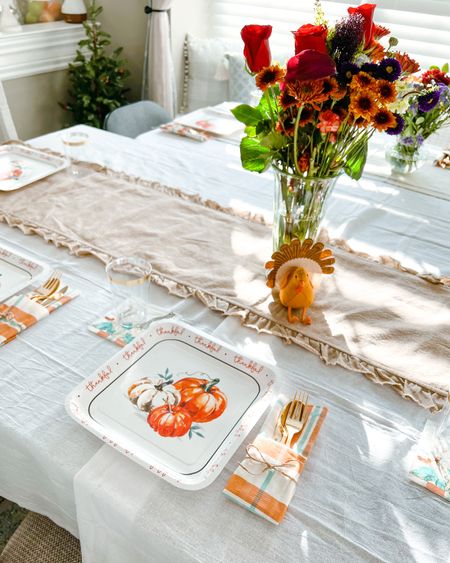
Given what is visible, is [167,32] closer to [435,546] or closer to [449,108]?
[449,108]

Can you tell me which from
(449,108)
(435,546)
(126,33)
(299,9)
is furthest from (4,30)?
(435,546)

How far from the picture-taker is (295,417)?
66 centimetres

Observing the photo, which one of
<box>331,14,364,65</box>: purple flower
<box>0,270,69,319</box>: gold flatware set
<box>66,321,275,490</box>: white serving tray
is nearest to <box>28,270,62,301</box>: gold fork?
<box>0,270,69,319</box>: gold flatware set

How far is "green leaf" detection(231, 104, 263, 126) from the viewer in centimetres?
83

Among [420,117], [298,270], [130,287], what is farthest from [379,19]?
[130,287]

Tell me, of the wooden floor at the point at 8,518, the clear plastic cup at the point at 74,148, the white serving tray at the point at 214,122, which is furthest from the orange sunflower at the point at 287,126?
the wooden floor at the point at 8,518

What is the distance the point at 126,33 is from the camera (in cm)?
271

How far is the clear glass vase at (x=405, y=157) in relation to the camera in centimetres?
147

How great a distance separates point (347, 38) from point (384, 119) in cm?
13

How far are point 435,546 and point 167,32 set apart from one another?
2685 mm

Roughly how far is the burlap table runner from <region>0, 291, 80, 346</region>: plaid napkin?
17 cm

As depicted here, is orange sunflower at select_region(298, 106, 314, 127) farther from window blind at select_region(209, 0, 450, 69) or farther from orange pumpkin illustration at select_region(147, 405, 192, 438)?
window blind at select_region(209, 0, 450, 69)

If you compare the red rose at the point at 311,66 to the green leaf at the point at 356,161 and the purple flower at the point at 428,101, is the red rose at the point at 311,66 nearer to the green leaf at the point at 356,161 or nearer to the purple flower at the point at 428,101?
the green leaf at the point at 356,161

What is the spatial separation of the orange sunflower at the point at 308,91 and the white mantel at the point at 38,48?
2.14 meters
